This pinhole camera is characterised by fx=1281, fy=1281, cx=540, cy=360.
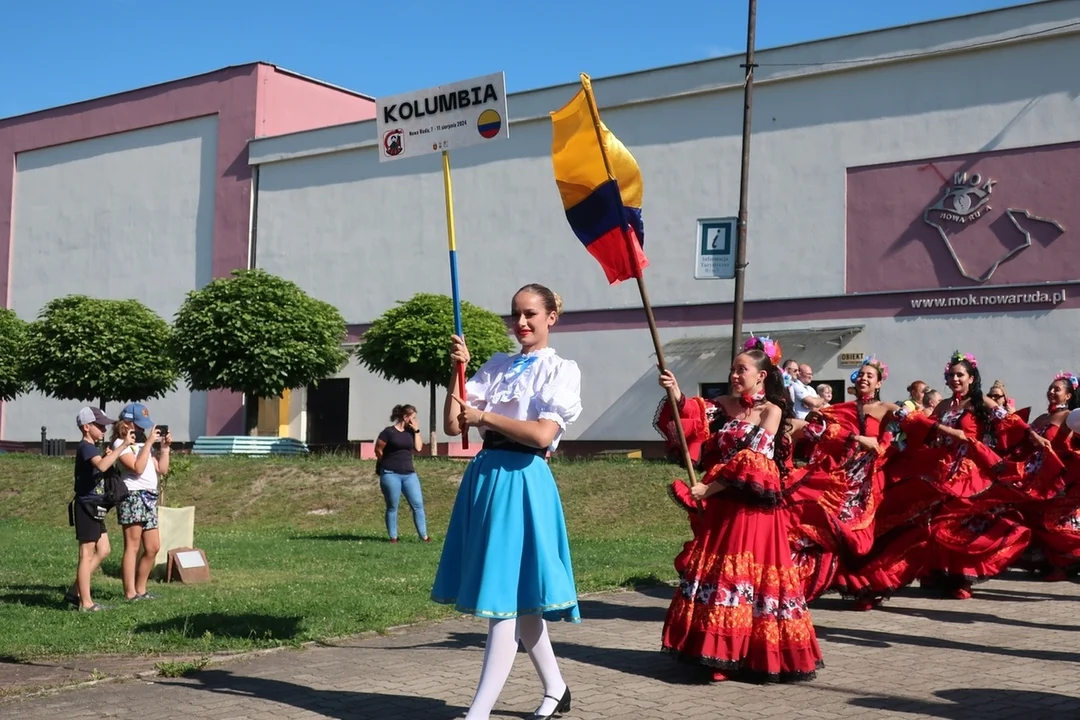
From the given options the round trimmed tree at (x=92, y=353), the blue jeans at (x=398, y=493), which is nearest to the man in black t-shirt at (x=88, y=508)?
the blue jeans at (x=398, y=493)

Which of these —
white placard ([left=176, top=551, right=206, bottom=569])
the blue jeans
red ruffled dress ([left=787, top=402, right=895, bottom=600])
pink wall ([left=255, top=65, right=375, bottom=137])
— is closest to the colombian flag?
red ruffled dress ([left=787, top=402, right=895, bottom=600])

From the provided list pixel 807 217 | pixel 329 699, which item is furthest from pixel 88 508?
pixel 807 217

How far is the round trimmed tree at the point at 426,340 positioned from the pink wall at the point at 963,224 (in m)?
8.41

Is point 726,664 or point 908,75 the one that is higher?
point 908,75

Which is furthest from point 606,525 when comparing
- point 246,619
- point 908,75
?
point 908,75

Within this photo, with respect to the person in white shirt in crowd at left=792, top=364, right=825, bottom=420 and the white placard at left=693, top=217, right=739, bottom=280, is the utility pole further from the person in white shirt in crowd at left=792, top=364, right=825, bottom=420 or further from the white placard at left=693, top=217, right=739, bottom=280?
the person in white shirt in crowd at left=792, top=364, right=825, bottom=420

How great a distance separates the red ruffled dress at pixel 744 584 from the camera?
6770mm

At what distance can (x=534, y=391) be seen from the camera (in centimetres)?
575

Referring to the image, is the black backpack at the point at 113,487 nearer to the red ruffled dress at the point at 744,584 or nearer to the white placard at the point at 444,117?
the white placard at the point at 444,117

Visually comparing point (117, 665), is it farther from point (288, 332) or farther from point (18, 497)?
point (288, 332)

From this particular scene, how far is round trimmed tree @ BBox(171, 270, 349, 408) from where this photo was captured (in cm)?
3056

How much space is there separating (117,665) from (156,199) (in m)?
36.5

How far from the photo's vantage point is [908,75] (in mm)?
28469

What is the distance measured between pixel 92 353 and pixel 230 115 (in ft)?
34.4
